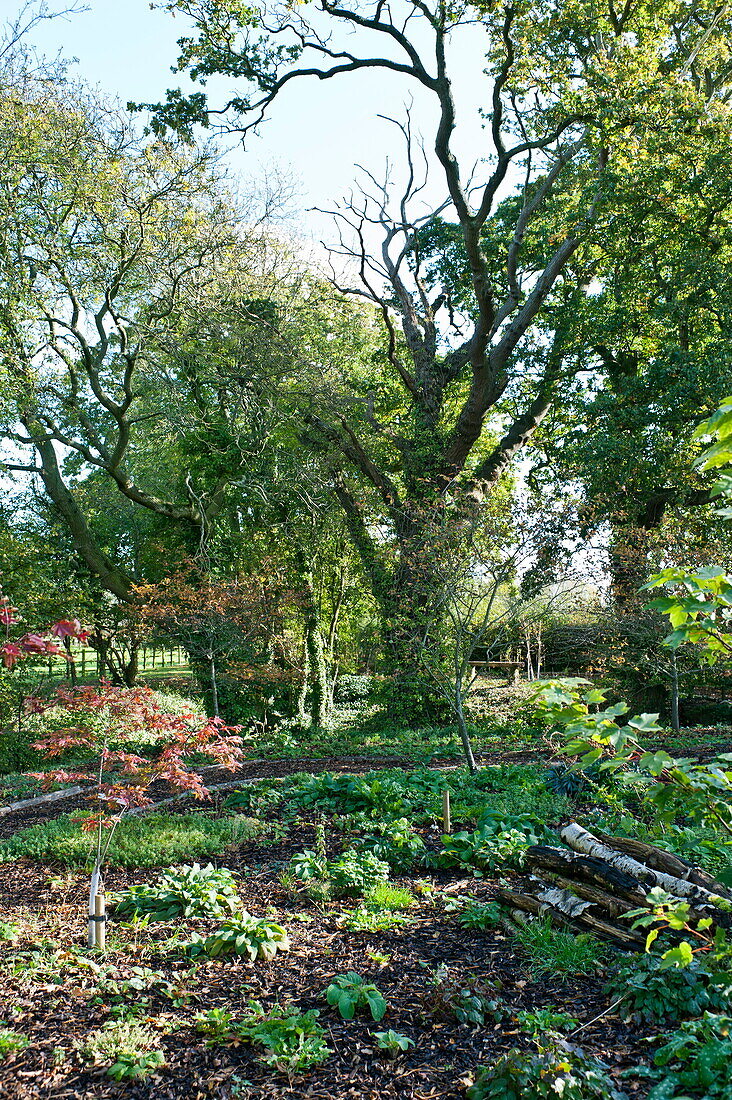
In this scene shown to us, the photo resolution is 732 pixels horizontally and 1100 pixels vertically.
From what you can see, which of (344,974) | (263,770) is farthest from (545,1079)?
(263,770)

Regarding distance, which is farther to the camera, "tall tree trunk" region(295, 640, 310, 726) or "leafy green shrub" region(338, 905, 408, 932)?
"tall tree trunk" region(295, 640, 310, 726)

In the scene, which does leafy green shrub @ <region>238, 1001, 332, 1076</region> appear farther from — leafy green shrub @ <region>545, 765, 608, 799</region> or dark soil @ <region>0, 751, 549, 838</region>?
dark soil @ <region>0, 751, 549, 838</region>

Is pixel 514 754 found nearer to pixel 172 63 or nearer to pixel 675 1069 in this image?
pixel 675 1069

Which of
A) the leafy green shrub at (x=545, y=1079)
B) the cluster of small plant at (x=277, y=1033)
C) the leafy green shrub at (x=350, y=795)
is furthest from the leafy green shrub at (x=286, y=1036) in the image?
the leafy green shrub at (x=350, y=795)

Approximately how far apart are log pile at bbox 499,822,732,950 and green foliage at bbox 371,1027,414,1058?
125 centimetres

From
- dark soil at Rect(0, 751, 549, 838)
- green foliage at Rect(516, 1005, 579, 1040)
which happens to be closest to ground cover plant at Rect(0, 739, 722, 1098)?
green foliage at Rect(516, 1005, 579, 1040)

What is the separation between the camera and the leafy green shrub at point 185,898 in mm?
4188

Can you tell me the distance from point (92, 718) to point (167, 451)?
5.78 meters

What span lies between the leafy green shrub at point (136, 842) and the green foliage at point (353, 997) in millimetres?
2344

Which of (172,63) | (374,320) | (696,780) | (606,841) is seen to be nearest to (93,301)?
(172,63)

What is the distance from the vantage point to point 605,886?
3.85m

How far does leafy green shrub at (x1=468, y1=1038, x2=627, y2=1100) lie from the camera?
2.45m

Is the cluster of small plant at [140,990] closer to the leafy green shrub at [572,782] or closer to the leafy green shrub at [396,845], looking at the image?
the leafy green shrub at [396,845]

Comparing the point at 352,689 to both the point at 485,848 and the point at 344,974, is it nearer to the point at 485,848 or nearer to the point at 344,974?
the point at 485,848
